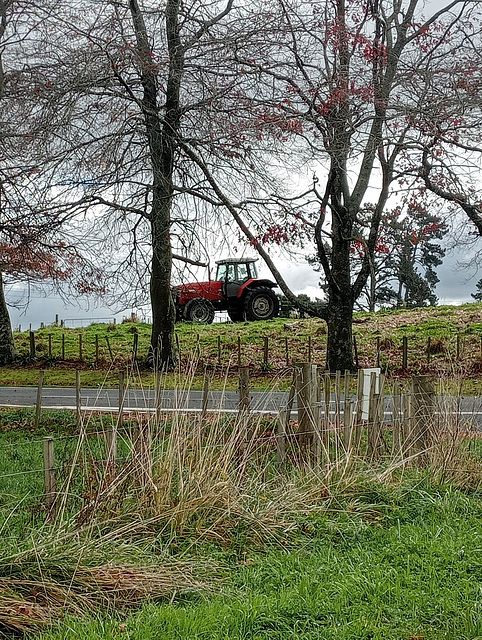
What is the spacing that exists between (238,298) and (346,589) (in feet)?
67.6

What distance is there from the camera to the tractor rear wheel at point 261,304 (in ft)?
80.0

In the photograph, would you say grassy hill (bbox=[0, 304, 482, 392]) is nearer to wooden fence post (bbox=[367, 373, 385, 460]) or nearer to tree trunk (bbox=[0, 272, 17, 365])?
tree trunk (bbox=[0, 272, 17, 365])

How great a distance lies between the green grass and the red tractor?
58.8 feet

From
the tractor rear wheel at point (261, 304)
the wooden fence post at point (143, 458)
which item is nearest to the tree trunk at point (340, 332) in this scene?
the tractor rear wheel at point (261, 304)

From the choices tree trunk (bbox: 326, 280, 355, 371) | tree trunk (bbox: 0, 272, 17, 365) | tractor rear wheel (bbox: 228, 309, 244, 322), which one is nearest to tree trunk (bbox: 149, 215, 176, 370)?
tree trunk (bbox: 326, 280, 355, 371)

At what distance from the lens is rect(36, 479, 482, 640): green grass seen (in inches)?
128

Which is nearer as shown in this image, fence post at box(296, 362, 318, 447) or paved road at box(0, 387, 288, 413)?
fence post at box(296, 362, 318, 447)

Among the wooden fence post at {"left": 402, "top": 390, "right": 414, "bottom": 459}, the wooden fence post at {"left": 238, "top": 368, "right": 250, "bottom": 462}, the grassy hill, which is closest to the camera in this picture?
the wooden fence post at {"left": 238, "top": 368, "right": 250, "bottom": 462}

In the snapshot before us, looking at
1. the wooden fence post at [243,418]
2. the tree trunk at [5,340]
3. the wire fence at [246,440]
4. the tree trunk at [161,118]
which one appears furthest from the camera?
the tree trunk at [5,340]

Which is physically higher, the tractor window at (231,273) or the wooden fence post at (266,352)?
the tractor window at (231,273)

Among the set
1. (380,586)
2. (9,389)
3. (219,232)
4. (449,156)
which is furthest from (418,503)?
(9,389)

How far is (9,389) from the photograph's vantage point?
54.1 ft

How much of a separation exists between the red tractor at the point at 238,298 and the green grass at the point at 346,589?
17920 millimetres

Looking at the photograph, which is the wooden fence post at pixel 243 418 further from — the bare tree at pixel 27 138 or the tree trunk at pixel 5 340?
the tree trunk at pixel 5 340
